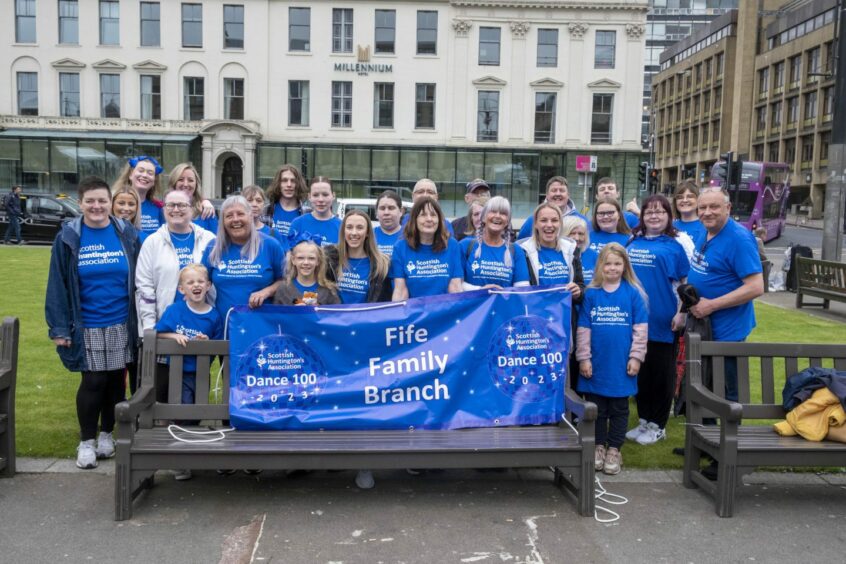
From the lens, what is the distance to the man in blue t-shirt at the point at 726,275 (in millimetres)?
5738

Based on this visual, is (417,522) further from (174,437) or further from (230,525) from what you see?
(174,437)

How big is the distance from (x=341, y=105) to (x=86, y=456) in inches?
1636

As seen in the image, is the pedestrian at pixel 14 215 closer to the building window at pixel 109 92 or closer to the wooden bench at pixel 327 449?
the building window at pixel 109 92

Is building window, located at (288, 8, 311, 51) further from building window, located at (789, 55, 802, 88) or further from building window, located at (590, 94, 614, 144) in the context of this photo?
building window, located at (789, 55, 802, 88)

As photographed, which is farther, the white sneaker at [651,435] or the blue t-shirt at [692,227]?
the blue t-shirt at [692,227]

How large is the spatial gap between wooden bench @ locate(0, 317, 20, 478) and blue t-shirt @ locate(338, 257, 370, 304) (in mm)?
2250

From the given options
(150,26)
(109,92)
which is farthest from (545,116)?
(109,92)

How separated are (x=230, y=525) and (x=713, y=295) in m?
3.83

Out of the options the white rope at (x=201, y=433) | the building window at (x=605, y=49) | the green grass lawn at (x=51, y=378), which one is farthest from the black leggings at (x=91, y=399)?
the building window at (x=605, y=49)

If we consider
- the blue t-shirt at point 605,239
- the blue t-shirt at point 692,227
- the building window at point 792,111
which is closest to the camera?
the blue t-shirt at point 605,239

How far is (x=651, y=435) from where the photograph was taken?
6395 millimetres

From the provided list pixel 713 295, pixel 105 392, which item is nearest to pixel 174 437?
pixel 105 392

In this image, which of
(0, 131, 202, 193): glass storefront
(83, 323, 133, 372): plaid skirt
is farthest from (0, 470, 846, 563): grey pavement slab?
(0, 131, 202, 193): glass storefront

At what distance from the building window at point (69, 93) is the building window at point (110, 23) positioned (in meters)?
2.64
